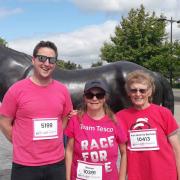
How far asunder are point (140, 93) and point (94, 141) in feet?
1.70

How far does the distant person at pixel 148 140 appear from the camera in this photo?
2857 millimetres

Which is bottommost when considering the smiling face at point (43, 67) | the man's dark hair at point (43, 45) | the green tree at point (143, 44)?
the smiling face at point (43, 67)

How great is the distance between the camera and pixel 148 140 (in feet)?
9.42

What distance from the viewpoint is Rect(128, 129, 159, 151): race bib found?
287 cm

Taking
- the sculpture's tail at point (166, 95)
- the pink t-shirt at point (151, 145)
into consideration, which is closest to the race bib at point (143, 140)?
the pink t-shirt at point (151, 145)

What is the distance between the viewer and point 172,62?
82.8 feet

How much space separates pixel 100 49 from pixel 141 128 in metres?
24.9

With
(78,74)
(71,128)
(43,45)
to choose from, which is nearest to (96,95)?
(71,128)

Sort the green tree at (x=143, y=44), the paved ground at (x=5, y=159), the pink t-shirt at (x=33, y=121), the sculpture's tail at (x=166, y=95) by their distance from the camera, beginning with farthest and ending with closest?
the green tree at (x=143, y=44), the paved ground at (x=5, y=159), the sculpture's tail at (x=166, y=95), the pink t-shirt at (x=33, y=121)

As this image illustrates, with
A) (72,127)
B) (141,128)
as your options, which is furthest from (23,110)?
(141,128)

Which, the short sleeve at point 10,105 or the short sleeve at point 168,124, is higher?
the short sleeve at point 10,105

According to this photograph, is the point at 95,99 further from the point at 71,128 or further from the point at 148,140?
the point at 148,140

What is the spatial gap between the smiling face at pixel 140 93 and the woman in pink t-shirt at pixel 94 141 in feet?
0.71

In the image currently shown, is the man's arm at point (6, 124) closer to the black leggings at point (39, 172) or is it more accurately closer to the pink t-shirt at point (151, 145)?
the black leggings at point (39, 172)
